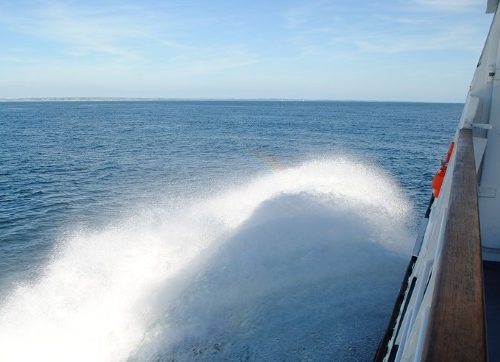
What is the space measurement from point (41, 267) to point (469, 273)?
49.0 feet

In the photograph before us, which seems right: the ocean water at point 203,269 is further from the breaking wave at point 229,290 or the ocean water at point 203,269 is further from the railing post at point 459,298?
the railing post at point 459,298

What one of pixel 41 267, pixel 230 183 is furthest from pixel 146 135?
pixel 41 267

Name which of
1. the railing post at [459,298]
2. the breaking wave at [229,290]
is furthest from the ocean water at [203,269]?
the railing post at [459,298]

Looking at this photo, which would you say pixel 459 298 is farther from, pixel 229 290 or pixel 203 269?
pixel 203 269

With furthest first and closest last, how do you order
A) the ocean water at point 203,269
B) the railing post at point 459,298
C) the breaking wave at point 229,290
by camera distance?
1. the ocean water at point 203,269
2. the breaking wave at point 229,290
3. the railing post at point 459,298

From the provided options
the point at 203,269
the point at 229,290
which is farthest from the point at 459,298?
the point at 203,269

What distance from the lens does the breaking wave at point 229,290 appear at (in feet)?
23.6

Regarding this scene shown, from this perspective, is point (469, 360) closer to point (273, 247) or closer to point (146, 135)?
point (273, 247)

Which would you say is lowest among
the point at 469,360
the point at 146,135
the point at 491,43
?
the point at 146,135

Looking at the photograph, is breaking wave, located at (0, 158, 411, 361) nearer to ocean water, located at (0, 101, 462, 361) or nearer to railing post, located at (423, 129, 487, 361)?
ocean water, located at (0, 101, 462, 361)

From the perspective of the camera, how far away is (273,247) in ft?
33.1

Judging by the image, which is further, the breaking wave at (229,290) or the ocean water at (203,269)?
the ocean water at (203,269)

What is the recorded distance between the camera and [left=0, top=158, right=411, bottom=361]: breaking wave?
7.19 m

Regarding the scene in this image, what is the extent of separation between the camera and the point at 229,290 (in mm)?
8422
